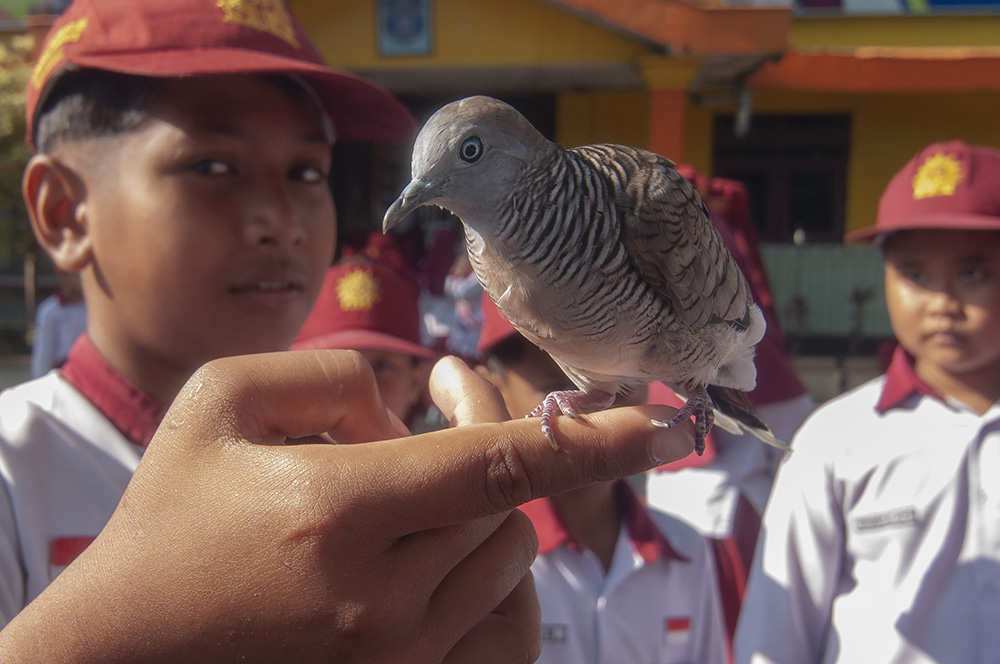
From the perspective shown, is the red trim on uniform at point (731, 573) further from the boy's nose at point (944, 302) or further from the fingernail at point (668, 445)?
the fingernail at point (668, 445)

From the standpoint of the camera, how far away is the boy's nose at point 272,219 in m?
1.72

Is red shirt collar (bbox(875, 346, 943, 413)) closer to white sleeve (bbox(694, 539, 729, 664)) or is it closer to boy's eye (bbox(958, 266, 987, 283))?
boy's eye (bbox(958, 266, 987, 283))

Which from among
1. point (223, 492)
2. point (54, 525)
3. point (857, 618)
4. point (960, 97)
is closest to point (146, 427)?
point (54, 525)

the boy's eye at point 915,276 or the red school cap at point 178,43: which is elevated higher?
the red school cap at point 178,43

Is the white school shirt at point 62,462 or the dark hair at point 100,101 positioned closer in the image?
the white school shirt at point 62,462

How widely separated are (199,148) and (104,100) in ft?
1.04

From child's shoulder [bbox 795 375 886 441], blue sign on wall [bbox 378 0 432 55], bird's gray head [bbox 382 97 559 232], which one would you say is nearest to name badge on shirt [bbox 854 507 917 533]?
child's shoulder [bbox 795 375 886 441]

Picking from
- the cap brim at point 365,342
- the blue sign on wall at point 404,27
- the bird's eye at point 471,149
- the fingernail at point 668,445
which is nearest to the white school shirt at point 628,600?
the cap brim at point 365,342

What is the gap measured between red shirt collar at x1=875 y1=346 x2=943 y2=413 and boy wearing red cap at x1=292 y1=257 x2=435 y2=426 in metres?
1.69

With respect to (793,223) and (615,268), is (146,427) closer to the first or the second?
(615,268)

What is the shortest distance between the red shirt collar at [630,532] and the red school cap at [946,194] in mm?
1259

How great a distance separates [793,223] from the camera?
497 inches

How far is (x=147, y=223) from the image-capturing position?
5.53 feet

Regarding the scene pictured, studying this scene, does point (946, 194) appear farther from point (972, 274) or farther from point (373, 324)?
point (373, 324)
